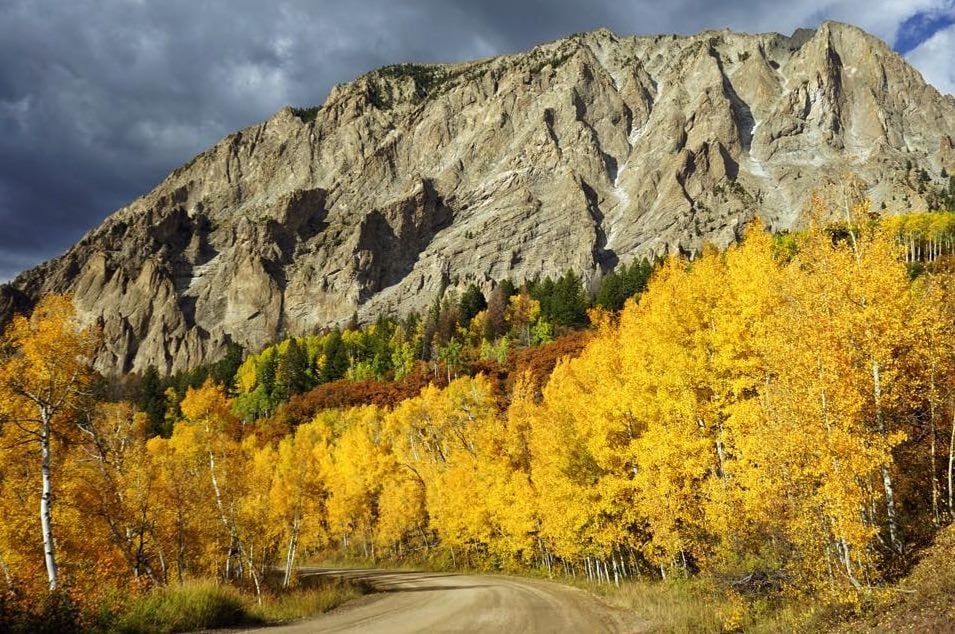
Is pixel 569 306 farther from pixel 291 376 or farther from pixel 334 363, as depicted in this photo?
pixel 291 376

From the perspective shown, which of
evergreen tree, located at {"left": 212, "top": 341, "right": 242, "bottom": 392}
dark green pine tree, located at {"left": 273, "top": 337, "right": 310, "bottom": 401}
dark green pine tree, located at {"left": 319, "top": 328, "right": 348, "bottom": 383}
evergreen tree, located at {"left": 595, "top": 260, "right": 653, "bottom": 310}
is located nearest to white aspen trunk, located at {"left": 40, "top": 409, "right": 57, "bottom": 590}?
evergreen tree, located at {"left": 595, "top": 260, "right": 653, "bottom": 310}

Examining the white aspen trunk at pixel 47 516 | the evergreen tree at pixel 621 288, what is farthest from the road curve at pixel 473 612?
the evergreen tree at pixel 621 288

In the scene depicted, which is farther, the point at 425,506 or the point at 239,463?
the point at 425,506

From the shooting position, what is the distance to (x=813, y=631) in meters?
12.0

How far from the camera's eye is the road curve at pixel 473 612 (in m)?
17.5

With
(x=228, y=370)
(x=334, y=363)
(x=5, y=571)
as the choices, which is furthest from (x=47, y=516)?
(x=228, y=370)

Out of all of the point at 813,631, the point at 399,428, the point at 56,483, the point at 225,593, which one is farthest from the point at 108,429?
the point at 399,428

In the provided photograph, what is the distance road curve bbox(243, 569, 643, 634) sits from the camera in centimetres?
1745

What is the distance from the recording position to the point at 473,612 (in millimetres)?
20500

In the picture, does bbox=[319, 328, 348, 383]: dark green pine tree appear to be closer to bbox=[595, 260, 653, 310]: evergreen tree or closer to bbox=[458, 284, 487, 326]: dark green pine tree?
bbox=[458, 284, 487, 326]: dark green pine tree

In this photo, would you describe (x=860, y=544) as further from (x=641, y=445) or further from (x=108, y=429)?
(x=108, y=429)

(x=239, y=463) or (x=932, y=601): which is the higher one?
(x=239, y=463)

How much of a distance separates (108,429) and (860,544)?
26022mm

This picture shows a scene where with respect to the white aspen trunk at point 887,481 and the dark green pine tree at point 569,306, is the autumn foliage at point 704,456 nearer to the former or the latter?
the white aspen trunk at point 887,481
